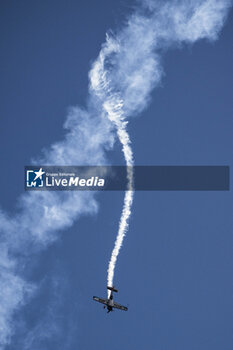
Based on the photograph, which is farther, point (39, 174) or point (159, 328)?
point (159, 328)

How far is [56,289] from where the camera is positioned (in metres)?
88.9

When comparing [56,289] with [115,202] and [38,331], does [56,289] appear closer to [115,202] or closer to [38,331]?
[38,331]

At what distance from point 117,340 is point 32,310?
52.7 feet

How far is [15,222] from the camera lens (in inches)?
3401

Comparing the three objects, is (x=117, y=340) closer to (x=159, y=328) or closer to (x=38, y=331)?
(x=159, y=328)

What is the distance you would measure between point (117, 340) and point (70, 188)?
96.2 feet

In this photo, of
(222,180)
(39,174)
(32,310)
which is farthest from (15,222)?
(222,180)

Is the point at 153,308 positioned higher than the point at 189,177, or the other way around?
the point at 189,177

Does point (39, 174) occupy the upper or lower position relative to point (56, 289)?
upper

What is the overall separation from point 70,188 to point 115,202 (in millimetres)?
8741

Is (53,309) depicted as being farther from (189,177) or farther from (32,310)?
(189,177)

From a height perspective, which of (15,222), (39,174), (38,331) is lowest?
(38,331)

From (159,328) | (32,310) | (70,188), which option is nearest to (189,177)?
(70,188)

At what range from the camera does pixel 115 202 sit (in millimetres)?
87312
